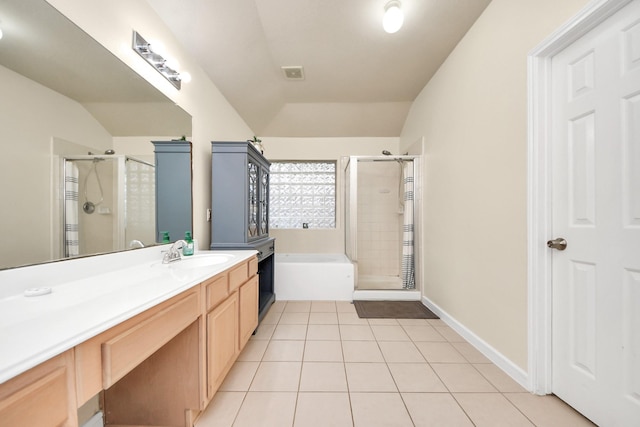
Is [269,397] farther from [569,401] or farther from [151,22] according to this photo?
[151,22]

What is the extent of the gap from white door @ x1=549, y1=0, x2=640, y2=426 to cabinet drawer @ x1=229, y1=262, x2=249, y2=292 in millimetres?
1967

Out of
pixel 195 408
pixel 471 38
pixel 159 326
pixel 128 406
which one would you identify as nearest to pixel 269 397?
pixel 195 408

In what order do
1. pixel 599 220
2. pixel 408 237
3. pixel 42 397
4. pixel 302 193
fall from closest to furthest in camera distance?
pixel 42 397 < pixel 599 220 < pixel 408 237 < pixel 302 193

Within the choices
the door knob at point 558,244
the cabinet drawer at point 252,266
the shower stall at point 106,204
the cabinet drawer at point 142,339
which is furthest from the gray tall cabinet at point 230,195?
the door knob at point 558,244

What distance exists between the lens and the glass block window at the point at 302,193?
407 centimetres

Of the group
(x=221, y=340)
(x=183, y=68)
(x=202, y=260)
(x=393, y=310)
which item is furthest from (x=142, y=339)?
(x=393, y=310)

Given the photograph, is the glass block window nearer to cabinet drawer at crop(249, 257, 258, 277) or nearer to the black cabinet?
cabinet drawer at crop(249, 257, 258, 277)

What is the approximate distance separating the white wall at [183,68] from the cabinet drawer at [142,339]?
1092 millimetres

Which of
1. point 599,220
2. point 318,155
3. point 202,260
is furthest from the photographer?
point 318,155

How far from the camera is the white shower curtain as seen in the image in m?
1.05

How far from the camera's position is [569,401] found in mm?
1306

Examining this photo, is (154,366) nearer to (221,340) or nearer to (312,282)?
(221,340)

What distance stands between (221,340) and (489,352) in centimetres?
190

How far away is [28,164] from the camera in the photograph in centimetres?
92
